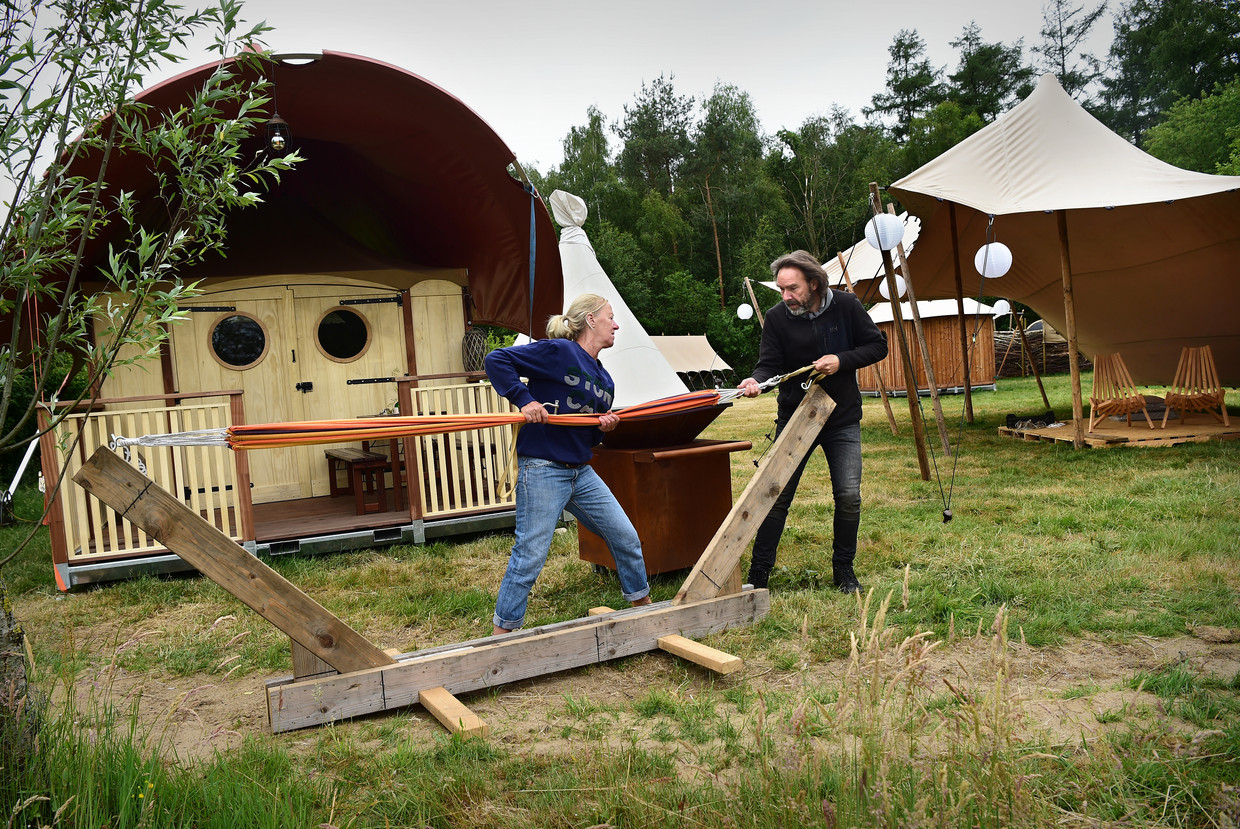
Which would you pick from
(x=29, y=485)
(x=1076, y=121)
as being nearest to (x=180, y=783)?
(x=1076, y=121)

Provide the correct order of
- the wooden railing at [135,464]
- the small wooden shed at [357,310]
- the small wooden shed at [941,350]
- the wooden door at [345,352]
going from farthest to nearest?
1. the small wooden shed at [941,350]
2. the wooden door at [345,352]
3. the small wooden shed at [357,310]
4. the wooden railing at [135,464]

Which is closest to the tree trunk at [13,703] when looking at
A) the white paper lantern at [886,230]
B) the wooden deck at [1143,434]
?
the white paper lantern at [886,230]

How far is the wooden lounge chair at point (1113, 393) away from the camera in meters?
10.7

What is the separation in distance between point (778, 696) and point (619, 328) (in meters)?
6.66

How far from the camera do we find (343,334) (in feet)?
28.4

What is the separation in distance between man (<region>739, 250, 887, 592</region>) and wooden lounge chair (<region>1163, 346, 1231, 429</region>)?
7.96m

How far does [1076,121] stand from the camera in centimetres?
996

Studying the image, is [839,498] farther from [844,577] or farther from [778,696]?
[778,696]

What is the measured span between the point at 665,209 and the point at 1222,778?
3755cm

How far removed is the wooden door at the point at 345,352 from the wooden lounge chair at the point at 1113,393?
8.49 metres

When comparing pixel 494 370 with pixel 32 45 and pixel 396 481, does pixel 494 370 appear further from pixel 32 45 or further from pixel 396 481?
pixel 396 481

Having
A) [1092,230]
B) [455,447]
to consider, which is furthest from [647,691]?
[1092,230]

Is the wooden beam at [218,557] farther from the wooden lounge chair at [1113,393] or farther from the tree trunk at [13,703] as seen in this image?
the wooden lounge chair at [1113,393]

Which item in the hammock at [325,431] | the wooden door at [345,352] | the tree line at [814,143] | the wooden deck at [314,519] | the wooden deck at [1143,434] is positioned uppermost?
the tree line at [814,143]
